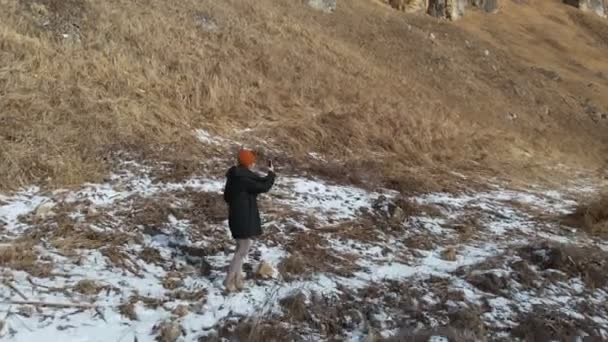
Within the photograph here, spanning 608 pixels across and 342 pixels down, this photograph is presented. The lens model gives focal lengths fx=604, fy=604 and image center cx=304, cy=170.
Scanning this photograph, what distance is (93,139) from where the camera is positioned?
8477 mm

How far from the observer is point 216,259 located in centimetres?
624

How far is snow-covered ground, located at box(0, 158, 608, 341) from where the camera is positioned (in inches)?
199

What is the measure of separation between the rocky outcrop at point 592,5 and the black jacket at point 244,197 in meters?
35.8

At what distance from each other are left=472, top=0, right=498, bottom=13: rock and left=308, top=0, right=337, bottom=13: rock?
1203 cm

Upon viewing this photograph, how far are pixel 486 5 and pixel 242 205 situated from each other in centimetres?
2824

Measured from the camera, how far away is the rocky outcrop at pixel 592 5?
118 feet

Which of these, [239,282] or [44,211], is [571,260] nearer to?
[239,282]

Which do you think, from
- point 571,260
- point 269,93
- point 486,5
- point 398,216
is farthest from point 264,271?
point 486,5

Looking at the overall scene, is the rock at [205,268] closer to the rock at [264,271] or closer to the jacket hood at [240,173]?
the rock at [264,271]

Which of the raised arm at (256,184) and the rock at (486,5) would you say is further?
the rock at (486,5)

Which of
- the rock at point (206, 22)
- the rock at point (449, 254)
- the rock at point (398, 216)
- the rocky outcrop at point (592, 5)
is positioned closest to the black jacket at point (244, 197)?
the rock at point (449, 254)

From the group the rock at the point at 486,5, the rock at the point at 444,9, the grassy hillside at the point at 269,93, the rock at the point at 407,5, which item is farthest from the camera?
the rock at the point at 486,5

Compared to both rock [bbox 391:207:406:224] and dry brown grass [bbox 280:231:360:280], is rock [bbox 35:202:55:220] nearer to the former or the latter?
dry brown grass [bbox 280:231:360:280]

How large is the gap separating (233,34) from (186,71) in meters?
3.11
